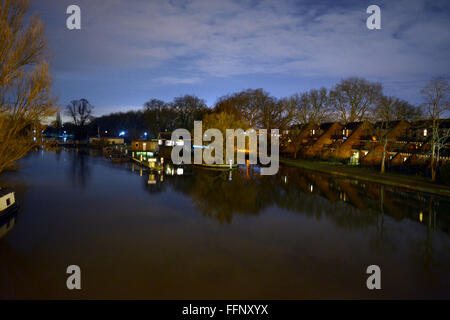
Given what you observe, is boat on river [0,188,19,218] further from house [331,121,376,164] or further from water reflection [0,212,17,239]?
house [331,121,376,164]

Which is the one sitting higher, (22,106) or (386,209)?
(22,106)

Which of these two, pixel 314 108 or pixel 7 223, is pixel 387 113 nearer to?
pixel 314 108

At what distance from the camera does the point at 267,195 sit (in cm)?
2106

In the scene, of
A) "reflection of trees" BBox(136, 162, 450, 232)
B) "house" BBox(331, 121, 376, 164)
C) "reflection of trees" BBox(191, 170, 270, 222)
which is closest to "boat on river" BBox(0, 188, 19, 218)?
"reflection of trees" BBox(136, 162, 450, 232)

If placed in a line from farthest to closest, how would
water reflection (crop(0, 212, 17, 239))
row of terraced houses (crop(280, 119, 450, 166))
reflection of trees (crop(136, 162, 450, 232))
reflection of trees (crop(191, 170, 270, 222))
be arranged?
row of terraced houses (crop(280, 119, 450, 166)), reflection of trees (crop(191, 170, 270, 222)), reflection of trees (crop(136, 162, 450, 232)), water reflection (crop(0, 212, 17, 239))

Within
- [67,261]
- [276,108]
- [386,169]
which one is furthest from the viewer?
[276,108]

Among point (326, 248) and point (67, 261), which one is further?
point (326, 248)

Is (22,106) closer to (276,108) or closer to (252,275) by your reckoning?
(252,275)

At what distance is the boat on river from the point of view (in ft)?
44.3

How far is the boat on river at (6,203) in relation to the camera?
44.3 feet

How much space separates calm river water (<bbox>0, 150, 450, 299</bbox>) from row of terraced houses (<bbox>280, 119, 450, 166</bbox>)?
50.8 ft
